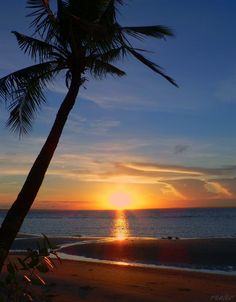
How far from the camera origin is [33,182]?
308 inches

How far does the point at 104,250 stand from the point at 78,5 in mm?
23029

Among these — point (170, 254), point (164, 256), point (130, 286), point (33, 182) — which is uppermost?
point (33, 182)

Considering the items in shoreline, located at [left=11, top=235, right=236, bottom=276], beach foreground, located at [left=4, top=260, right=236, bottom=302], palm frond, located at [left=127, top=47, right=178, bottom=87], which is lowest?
beach foreground, located at [left=4, top=260, right=236, bottom=302]

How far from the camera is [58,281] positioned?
47.0ft

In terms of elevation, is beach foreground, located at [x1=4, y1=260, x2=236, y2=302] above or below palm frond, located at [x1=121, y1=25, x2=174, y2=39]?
below

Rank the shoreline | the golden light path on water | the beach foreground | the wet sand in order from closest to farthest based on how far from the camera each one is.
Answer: the beach foreground → the shoreline → the wet sand → the golden light path on water

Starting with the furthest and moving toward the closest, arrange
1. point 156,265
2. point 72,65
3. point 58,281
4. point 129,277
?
point 156,265 → point 129,277 → point 58,281 → point 72,65

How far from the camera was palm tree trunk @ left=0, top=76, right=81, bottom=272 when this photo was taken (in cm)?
742

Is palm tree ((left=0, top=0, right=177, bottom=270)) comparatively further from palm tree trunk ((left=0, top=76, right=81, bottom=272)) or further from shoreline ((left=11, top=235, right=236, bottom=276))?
shoreline ((left=11, top=235, right=236, bottom=276))

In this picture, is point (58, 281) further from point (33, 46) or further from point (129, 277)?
point (33, 46)

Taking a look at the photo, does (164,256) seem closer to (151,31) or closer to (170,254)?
(170,254)

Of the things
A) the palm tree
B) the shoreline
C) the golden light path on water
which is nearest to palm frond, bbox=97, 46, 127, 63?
the palm tree

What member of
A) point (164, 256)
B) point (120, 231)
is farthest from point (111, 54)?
point (120, 231)

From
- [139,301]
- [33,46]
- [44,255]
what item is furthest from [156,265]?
[44,255]
